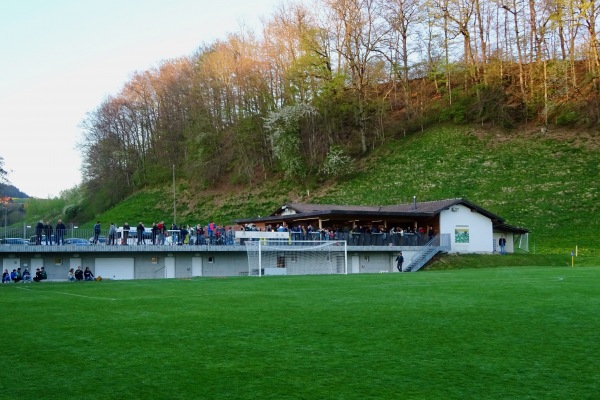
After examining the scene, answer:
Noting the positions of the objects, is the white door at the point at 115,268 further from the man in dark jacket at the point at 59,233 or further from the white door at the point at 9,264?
the white door at the point at 9,264

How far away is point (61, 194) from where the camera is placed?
113 meters

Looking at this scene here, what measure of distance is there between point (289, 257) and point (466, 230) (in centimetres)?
1510

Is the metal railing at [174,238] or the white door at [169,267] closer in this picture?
the metal railing at [174,238]

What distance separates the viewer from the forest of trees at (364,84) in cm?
6531

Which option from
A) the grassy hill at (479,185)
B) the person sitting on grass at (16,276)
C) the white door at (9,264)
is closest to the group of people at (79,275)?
the person sitting on grass at (16,276)

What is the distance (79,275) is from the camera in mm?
36031

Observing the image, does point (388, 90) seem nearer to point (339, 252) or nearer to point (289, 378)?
point (339, 252)

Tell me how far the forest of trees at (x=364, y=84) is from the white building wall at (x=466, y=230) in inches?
832

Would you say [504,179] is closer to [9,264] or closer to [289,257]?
[289,257]

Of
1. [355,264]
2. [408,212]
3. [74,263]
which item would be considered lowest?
[355,264]

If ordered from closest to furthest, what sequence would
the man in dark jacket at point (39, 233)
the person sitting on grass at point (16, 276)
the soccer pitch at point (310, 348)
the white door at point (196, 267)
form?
the soccer pitch at point (310, 348) < the person sitting on grass at point (16, 276) < the man in dark jacket at point (39, 233) < the white door at point (196, 267)

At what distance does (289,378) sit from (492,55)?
69889mm

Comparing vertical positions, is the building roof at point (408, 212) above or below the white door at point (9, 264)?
above

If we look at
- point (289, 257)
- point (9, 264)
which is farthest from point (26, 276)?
point (289, 257)
